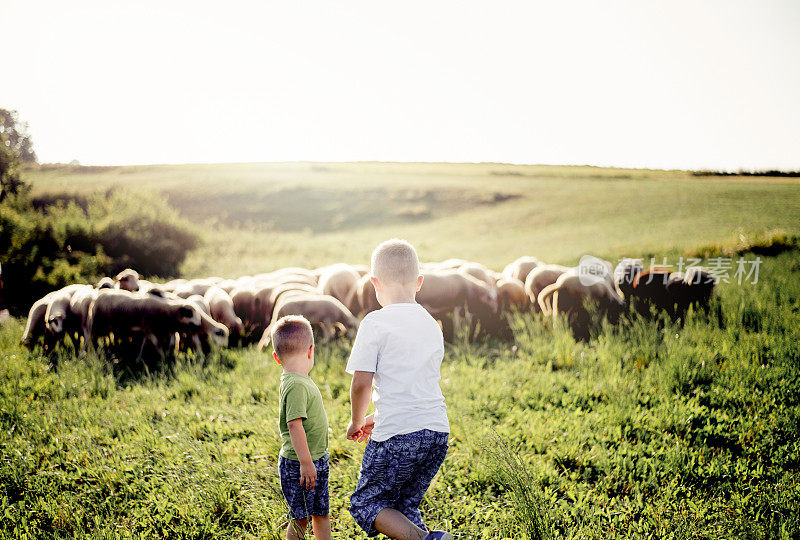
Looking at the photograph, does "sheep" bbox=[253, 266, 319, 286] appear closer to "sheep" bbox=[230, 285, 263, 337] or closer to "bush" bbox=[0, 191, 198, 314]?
"sheep" bbox=[230, 285, 263, 337]

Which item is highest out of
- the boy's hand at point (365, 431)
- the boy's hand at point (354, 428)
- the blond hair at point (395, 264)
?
the blond hair at point (395, 264)

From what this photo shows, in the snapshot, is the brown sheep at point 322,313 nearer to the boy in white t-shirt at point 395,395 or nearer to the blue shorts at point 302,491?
the blue shorts at point 302,491

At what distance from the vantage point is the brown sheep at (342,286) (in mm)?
9133

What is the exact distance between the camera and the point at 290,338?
2.84m

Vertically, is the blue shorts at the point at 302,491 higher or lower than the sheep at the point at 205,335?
higher

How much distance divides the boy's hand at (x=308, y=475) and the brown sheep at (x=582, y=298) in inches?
232

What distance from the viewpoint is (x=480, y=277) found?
32.3 feet

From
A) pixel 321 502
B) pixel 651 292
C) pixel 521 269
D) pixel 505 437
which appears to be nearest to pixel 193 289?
pixel 521 269

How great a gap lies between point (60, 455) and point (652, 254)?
51.1 ft

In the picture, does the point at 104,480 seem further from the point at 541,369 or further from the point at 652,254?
the point at 652,254

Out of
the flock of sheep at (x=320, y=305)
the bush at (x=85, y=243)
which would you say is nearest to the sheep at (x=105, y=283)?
the flock of sheep at (x=320, y=305)

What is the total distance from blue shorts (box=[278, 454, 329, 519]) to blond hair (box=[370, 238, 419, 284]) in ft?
4.02

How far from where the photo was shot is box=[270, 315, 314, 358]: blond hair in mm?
2840

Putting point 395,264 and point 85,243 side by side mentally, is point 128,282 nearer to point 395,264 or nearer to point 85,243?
point 395,264
